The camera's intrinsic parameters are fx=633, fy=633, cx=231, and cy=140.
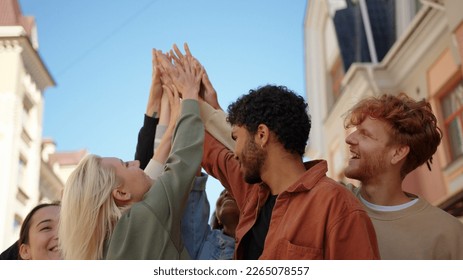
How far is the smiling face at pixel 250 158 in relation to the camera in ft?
4.33

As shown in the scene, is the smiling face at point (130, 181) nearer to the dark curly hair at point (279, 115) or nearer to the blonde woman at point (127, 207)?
the blonde woman at point (127, 207)

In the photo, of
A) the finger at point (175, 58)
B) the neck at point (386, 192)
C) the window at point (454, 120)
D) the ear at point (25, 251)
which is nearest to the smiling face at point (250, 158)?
the neck at point (386, 192)

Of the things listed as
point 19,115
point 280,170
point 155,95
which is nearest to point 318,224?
point 280,170

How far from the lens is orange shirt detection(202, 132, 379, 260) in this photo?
1119 mm

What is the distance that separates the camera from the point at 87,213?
1.32 m

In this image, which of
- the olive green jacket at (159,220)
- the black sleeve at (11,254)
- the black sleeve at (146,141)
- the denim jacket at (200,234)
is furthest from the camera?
the black sleeve at (11,254)

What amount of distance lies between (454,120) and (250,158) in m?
4.66

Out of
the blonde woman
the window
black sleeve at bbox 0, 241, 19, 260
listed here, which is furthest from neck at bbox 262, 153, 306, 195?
the window

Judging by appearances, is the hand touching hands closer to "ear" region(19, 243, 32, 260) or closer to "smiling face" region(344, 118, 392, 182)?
"smiling face" region(344, 118, 392, 182)

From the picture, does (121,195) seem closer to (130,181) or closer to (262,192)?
(130,181)

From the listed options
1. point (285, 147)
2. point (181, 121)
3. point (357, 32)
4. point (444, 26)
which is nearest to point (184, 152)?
point (181, 121)

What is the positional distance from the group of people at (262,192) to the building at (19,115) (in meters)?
0.38
